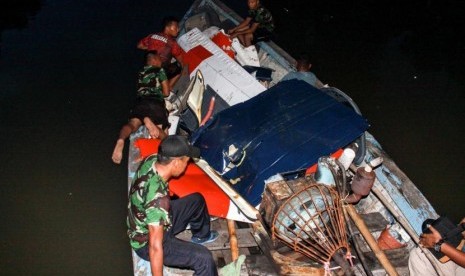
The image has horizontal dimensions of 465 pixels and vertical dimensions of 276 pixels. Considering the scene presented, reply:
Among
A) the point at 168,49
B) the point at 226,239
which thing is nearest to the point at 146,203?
the point at 226,239

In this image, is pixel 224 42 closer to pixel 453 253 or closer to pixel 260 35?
pixel 260 35

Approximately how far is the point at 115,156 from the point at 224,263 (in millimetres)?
2170

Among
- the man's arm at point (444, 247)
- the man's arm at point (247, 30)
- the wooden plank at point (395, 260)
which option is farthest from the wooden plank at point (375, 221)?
the man's arm at point (247, 30)

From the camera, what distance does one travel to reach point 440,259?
131 inches

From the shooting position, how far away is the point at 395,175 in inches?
178

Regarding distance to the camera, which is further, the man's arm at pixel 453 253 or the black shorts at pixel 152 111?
the black shorts at pixel 152 111

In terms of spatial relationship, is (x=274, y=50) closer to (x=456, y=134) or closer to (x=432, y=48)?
(x=456, y=134)

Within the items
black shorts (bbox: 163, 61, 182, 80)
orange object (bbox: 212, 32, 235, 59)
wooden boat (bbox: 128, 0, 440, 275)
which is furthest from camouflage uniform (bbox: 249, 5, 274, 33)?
wooden boat (bbox: 128, 0, 440, 275)

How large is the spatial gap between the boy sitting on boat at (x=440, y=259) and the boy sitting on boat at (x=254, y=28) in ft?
17.0

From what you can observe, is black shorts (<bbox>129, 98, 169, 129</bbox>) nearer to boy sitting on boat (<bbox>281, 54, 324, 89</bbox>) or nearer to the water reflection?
boy sitting on boat (<bbox>281, 54, 324, 89</bbox>)

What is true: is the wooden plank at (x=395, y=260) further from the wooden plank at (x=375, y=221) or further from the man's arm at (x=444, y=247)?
the man's arm at (x=444, y=247)

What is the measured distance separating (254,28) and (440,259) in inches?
223

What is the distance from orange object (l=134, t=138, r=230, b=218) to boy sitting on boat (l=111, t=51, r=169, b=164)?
1054mm

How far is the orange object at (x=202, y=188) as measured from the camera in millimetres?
4004
